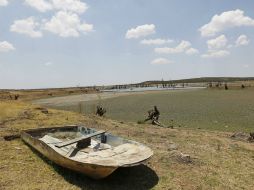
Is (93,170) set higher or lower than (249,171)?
higher

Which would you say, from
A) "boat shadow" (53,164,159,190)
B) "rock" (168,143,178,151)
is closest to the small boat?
"boat shadow" (53,164,159,190)

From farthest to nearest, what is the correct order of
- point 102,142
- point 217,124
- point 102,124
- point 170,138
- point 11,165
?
point 217,124 → point 102,124 → point 170,138 → point 102,142 → point 11,165

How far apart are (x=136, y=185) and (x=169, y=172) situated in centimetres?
143

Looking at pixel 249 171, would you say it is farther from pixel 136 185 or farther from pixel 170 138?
pixel 170 138

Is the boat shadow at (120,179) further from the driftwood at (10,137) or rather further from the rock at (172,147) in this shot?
the driftwood at (10,137)

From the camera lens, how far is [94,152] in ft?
31.8

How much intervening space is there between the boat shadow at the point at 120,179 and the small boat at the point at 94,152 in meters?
0.32

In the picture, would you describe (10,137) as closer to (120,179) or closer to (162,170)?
(120,179)

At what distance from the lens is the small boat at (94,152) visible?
25.9 feet

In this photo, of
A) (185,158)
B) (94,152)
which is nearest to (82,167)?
(94,152)

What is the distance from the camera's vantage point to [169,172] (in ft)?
30.6

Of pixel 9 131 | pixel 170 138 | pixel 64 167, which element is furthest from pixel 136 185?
pixel 9 131

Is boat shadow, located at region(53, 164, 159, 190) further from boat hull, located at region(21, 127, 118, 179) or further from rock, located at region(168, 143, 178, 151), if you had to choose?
rock, located at region(168, 143, 178, 151)

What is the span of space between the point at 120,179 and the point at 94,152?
4.82ft
